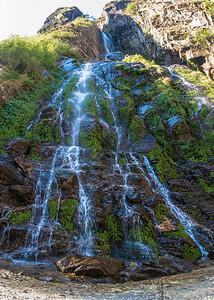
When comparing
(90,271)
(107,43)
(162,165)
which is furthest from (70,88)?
(107,43)

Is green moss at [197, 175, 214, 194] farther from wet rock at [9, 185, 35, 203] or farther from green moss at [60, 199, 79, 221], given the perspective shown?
wet rock at [9, 185, 35, 203]

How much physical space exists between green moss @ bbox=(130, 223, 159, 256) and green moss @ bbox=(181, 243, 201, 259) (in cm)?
119

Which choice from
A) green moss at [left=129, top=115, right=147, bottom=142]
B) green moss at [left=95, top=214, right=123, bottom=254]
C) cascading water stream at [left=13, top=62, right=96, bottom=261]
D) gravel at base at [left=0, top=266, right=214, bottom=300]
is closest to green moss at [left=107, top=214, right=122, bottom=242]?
green moss at [left=95, top=214, right=123, bottom=254]

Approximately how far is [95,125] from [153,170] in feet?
16.3

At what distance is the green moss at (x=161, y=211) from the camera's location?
9.90m

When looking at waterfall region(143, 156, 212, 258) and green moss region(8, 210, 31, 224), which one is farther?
waterfall region(143, 156, 212, 258)

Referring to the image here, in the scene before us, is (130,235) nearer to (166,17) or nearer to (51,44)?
(51,44)

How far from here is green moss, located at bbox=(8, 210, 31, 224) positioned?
26.5 feet

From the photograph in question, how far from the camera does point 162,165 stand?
1340cm

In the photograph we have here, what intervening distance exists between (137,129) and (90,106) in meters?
4.10

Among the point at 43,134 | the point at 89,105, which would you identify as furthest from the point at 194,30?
the point at 43,134

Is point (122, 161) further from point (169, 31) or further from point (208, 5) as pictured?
point (208, 5)

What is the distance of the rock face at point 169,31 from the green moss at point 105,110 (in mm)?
15610

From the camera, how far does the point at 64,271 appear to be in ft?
19.3
